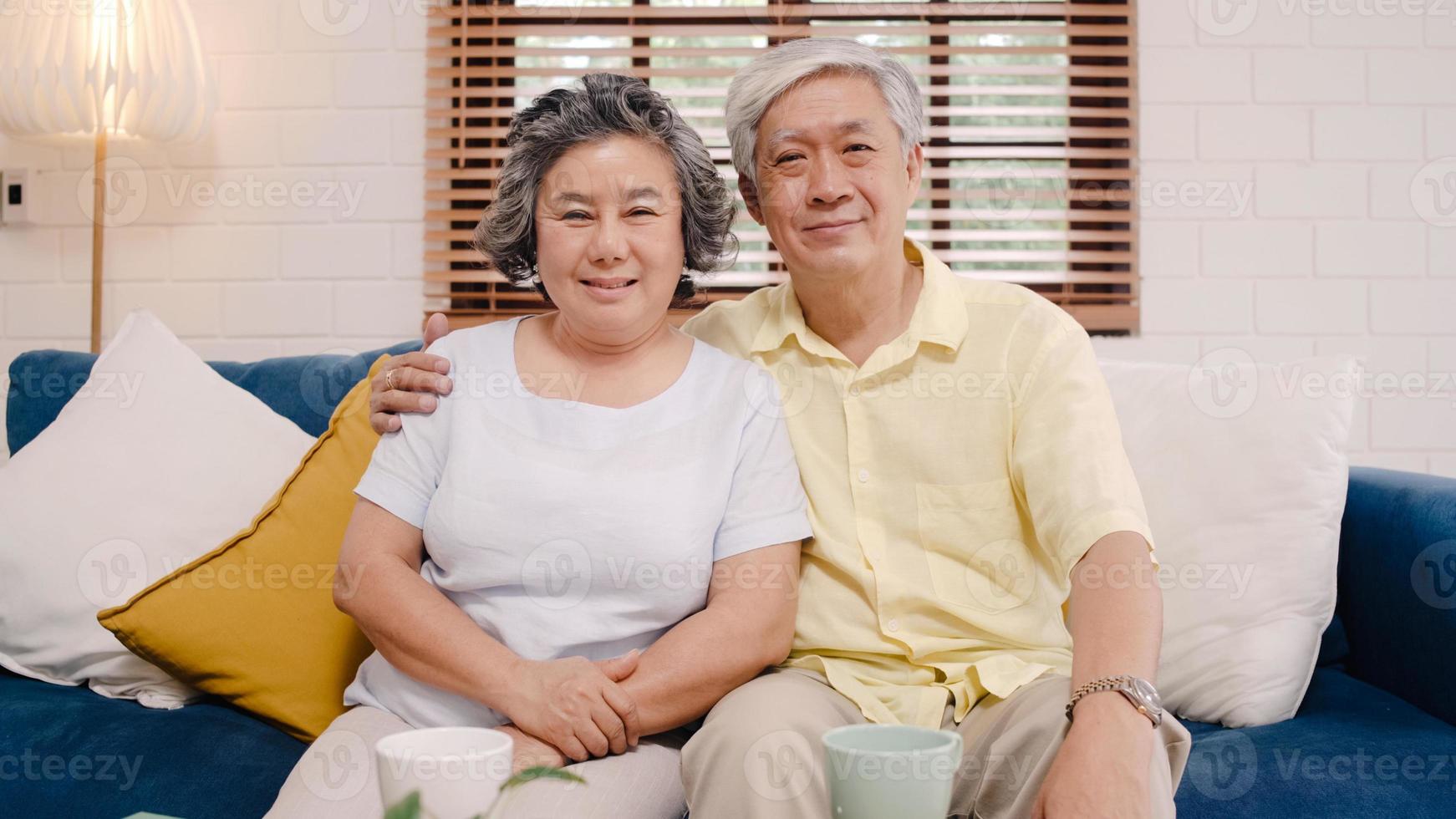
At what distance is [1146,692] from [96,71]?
2.28 metres

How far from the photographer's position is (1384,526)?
1.55 meters

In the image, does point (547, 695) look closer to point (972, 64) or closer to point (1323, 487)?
point (1323, 487)

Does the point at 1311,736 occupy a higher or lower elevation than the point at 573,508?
lower

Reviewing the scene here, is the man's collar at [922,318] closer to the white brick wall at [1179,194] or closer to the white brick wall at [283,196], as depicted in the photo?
the white brick wall at [1179,194]

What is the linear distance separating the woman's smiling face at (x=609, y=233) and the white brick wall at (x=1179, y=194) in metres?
1.23

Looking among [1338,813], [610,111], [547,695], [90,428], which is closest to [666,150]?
[610,111]

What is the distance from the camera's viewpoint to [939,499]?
54.8 inches

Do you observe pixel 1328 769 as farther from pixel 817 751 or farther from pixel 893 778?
pixel 893 778

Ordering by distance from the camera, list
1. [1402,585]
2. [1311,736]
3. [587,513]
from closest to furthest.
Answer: [587,513]
[1311,736]
[1402,585]

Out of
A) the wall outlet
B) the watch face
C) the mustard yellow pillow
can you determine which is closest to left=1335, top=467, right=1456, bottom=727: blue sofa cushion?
the watch face

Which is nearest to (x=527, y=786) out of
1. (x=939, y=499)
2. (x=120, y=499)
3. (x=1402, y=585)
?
(x=939, y=499)

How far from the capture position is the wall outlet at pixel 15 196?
249 centimetres

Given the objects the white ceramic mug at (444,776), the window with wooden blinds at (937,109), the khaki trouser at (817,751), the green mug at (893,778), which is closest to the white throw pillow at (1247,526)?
the khaki trouser at (817,751)

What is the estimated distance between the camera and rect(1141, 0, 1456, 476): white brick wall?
95.7 inches
